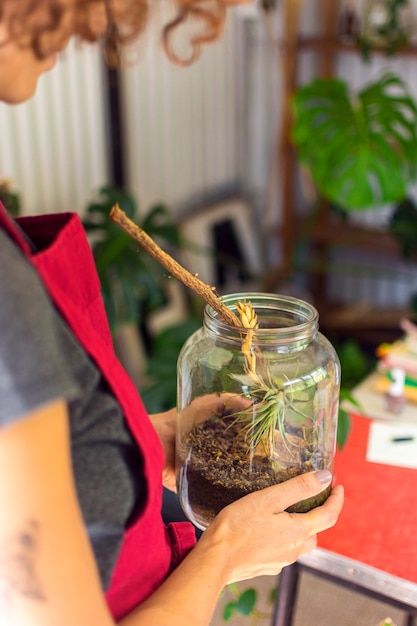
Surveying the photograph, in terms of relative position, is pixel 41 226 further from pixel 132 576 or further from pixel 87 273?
pixel 132 576

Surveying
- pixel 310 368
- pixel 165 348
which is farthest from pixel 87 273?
pixel 165 348

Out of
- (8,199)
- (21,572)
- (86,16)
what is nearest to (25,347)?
(21,572)

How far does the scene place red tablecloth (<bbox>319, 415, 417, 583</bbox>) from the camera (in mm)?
1130

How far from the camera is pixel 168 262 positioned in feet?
3.10

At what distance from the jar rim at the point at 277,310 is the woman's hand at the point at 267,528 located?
0.19 m

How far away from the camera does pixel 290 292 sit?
3.54m

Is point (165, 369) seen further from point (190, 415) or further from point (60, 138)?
point (190, 415)

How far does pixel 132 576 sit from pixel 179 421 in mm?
349

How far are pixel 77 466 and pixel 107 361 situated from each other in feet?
0.33

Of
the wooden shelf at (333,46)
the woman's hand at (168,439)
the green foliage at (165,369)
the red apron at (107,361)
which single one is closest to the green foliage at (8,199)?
the green foliage at (165,369)

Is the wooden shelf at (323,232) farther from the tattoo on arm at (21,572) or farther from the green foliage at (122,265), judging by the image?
the tattoo on arm at (21,572)

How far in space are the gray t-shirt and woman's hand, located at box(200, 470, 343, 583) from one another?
7.2 inches

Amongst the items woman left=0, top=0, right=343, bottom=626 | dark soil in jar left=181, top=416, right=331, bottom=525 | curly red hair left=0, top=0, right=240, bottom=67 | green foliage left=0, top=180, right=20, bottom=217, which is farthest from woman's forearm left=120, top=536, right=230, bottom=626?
green foliage left=0, top=180, right=20, bottom=217

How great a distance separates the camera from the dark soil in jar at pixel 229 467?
985mm
